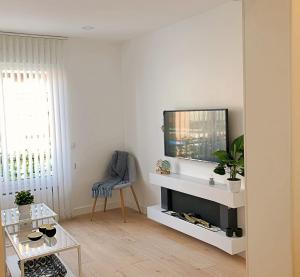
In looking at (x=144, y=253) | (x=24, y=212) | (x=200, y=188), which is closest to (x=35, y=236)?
(x=24, y=212)

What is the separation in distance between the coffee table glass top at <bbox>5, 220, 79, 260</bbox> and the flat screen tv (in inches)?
65.9

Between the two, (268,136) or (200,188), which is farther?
(200,188)

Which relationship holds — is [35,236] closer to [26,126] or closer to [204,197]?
[204,197]

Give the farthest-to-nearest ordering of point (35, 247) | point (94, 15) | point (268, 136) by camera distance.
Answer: point (94, 15), point (35, 247), point (268, 136)

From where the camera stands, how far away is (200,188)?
11.8 ft

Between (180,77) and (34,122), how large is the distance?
204cm

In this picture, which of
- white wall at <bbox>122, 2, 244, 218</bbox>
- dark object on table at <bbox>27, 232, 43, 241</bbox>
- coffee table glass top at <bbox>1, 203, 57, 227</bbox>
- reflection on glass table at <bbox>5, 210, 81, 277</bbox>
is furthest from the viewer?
white wall at <bbox>122, 2, 244, 218</bbox>

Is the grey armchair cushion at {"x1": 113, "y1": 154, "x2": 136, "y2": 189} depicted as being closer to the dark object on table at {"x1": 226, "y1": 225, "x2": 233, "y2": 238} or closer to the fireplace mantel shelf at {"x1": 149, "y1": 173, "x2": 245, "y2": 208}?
the fireplace mantel shelf at {"x1": 149, "y1": 173, "x2": 245, "y2": 208}

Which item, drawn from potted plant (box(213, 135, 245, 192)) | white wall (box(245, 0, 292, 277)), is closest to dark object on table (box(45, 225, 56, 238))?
potted plant (box(213, 135, 245, 192))

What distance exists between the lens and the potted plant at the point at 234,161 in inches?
126

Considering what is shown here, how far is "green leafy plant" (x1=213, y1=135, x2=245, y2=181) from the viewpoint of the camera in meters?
3.19

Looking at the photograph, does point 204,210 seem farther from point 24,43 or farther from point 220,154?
point 24,43

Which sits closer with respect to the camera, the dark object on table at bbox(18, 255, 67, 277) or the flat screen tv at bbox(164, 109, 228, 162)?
the dark object on table at bbox(18, 255, 67, 277)

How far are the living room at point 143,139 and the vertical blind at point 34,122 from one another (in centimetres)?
1
